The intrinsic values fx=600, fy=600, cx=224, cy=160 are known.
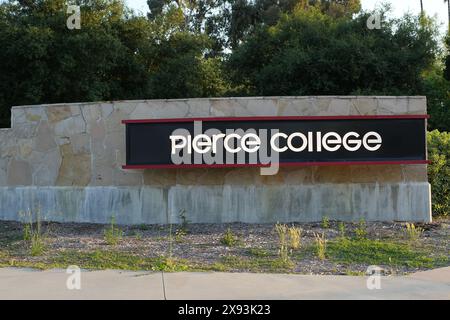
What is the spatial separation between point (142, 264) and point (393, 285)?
10.8 feet

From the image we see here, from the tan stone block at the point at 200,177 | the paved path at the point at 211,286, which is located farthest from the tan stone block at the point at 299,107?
the paved path at the point at 211,286

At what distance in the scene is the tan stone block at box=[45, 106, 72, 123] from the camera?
12.2 m

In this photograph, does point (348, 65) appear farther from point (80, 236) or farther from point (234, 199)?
point (80, 236)

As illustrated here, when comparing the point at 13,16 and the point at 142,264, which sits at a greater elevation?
the point at 13,16

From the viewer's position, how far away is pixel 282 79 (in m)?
20.8

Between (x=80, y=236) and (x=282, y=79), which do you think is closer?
(x=80, y=236)

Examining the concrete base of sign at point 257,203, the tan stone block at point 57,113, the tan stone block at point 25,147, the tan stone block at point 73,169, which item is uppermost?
the tan stone block at point 57,113

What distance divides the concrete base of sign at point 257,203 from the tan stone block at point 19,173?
134 cm

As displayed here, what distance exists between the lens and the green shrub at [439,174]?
12.7 m

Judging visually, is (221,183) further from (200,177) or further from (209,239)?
(209,239)

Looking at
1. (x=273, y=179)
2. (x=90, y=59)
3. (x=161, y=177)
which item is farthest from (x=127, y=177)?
(x=90, y=59)

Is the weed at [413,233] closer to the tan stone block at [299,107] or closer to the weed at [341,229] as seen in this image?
the weed at [341,229]

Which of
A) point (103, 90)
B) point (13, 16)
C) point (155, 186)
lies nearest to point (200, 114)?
point (155, 186)
